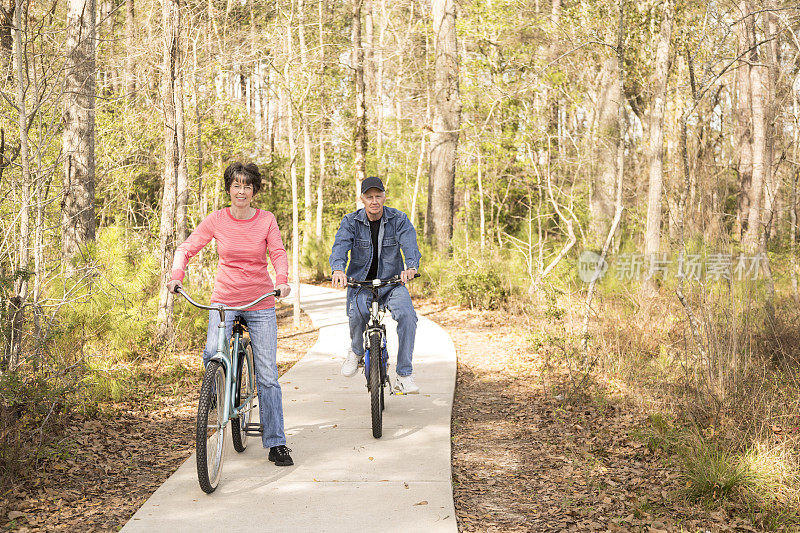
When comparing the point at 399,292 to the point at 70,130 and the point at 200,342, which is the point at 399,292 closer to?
the point at 200,342

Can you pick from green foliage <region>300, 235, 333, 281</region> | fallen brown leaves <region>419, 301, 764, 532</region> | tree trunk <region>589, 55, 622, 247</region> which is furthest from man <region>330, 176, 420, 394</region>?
green foliage <region>300, 235, 333, 281</region>

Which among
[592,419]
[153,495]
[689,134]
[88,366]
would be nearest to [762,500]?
[592,419]

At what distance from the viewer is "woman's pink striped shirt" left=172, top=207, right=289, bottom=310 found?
202 inches

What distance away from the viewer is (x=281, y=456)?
17.6 ft

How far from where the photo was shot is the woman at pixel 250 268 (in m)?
5.13

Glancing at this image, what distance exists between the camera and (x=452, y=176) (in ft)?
59.2

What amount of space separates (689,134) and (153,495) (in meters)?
10.1

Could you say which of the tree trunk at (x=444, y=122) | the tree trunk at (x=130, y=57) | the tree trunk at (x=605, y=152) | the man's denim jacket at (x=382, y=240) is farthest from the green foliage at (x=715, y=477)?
the tree trunk at (x=605, y=152)

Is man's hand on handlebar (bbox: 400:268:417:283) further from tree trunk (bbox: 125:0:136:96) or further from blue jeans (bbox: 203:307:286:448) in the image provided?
tree trunk (bbox: 125:0:136:96)

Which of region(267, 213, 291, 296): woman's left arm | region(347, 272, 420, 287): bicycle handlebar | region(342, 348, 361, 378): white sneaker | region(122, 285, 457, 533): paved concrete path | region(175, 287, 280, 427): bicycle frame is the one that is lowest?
region(122, 285, 457, 533): paved concrete path

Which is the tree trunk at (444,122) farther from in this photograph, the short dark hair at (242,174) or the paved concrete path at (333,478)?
the short dark hair at (242,174)

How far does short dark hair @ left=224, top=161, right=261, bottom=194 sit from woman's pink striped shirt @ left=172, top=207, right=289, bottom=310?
8.5 inches

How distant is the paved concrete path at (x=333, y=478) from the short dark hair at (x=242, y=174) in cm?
196

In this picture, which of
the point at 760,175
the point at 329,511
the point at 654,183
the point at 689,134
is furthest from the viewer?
the point at 760,175
